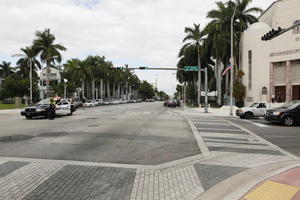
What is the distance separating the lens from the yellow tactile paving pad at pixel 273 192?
15.9ft

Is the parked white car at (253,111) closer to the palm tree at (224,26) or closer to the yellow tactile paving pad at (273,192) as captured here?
the yellow tactile paving pad at (273,192)

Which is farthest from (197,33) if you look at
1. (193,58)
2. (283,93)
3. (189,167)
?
(189,167)

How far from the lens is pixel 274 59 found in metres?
39.2

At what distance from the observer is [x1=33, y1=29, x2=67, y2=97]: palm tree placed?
47.7 m

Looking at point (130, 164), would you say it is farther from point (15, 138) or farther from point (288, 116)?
point (288, 116)

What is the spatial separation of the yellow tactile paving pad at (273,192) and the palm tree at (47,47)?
46596 mm

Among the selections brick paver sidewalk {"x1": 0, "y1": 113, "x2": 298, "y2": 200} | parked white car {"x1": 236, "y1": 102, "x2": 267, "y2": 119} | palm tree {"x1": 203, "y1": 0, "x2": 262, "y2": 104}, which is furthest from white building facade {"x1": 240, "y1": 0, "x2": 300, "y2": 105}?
brick paver sidewalk {"x1": 0, "y1": 113, "x2": 298, "y2": 200}

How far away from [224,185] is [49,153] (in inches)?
203

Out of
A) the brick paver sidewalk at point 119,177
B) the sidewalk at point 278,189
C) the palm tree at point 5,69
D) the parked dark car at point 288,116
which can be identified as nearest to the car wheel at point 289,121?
the parked dark car at point 288,116

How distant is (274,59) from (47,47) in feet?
123

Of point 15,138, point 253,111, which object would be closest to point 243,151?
point 15,138

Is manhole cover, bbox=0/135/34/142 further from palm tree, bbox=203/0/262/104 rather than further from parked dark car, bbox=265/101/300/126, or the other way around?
palm tree, bbox=203/0/262/104

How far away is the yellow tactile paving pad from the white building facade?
35.9 m

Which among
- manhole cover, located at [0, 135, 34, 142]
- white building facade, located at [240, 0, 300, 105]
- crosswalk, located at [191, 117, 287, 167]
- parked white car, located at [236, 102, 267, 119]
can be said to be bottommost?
crosswalk, located at [191, 117, 287, 167]
